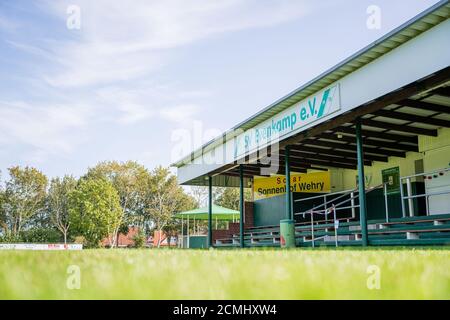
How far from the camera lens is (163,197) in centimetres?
5666

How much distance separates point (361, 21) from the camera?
29.9 ft

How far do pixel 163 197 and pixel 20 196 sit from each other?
58.5ft

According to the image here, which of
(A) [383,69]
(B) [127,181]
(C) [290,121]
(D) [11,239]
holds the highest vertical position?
(B) [127,181]

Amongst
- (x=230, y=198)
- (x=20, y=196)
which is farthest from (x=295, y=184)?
(x=20, y=196)

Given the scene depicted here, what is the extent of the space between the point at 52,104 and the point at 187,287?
27.7 feet

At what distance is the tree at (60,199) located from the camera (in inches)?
2198

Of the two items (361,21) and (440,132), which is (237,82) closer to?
(440,132)

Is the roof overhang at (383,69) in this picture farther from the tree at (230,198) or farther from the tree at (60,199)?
the tree at (60,199)

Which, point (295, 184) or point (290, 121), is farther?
point (295, 184)

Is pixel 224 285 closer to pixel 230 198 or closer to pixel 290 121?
pixel 290 121

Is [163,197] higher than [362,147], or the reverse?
[163,197]

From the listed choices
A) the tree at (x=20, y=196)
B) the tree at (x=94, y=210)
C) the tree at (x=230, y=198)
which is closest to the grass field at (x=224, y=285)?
the tree at (x=94, y=210)

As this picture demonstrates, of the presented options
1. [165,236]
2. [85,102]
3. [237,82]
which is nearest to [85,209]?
[165,236]

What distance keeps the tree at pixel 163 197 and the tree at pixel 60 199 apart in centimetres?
1057
